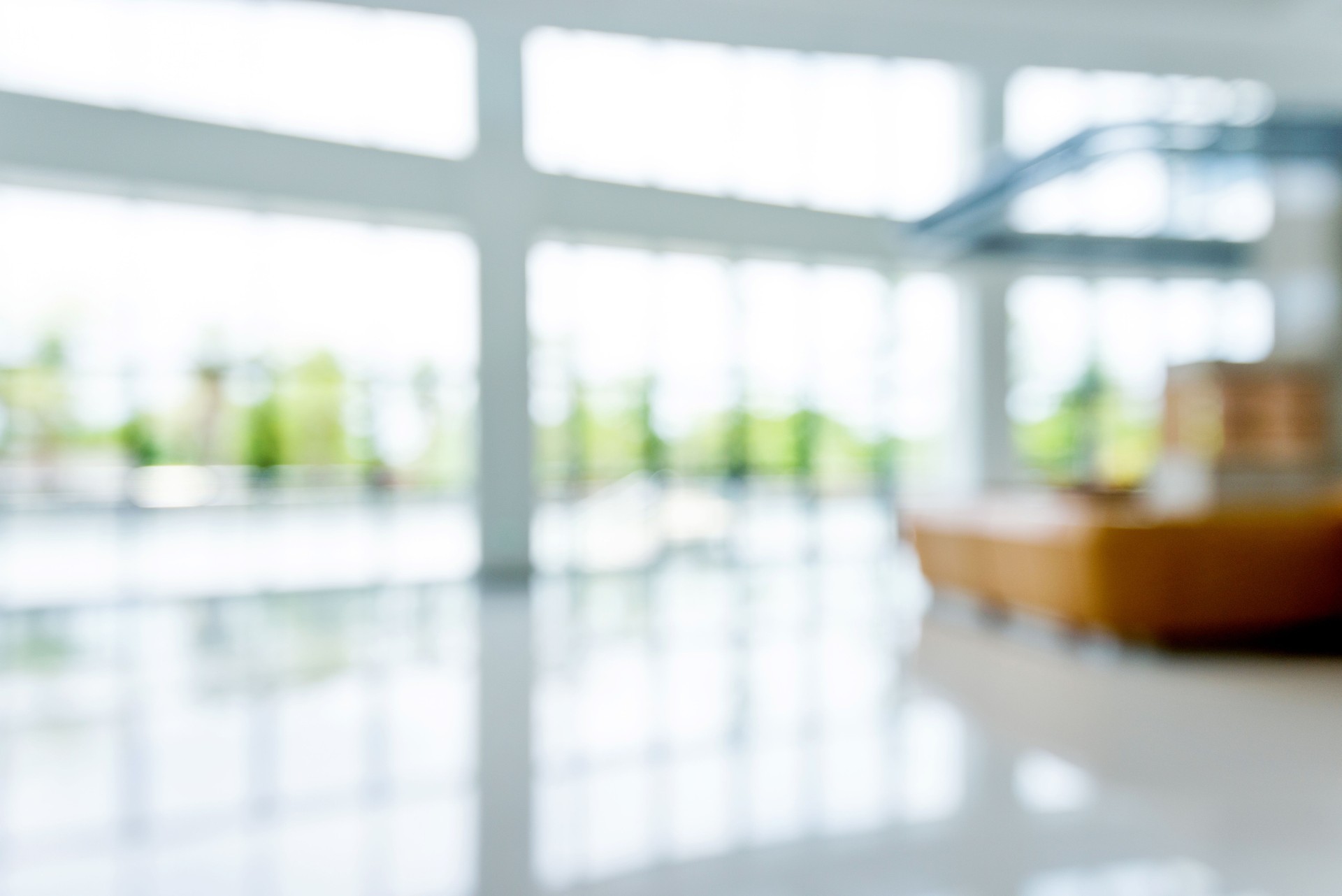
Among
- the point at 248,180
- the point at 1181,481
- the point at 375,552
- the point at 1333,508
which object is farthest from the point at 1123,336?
the point at 248,180

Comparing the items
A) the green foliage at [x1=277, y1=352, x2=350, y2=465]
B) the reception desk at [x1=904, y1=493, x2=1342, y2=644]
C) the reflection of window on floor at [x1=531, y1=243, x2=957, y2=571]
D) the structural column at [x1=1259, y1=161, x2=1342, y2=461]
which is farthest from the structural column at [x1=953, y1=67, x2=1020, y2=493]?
the green foliage at [x1=277, y1=352, x2=350, y2=465]

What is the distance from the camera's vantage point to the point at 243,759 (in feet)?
15.5

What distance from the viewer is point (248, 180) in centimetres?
1048

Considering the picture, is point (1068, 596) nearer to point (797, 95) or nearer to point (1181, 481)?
point (1181, 481)

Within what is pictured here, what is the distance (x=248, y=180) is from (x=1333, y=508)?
9988 millimetres

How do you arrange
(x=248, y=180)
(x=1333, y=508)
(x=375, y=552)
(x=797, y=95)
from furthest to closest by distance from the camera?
(x=797, y=95), (x=375, y=552), (x=248, y=180), (x=1333, y=508)

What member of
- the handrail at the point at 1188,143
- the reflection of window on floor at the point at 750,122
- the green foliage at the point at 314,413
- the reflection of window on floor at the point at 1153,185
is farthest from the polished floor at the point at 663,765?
the reflection of window on floor at the point at 750,122

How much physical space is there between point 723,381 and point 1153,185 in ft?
18.8

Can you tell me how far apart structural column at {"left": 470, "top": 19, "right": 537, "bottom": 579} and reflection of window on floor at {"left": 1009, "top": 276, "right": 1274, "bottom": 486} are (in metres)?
7.87

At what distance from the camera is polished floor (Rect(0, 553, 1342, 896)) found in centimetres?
339

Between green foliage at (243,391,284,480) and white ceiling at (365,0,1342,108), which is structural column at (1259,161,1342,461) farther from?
green foliage at (243,391,284,480)

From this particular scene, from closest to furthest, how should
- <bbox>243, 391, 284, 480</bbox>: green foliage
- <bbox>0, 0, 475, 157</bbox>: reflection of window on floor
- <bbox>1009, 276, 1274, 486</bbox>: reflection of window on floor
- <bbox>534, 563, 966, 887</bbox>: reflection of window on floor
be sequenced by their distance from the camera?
<bbox>534, 563, 966, 887</bbox>: reflection of window on floor, <bbox>0, 0, 475, 157</bbox>: reflection of window on floor, <bbox>243, 391, 284, 480</bbox>: green foliage, <bbox>1009, 276, 1274, 486</bbox>: reflection of window on floor

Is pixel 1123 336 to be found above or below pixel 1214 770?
above

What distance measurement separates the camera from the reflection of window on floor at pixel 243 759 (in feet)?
11.4
